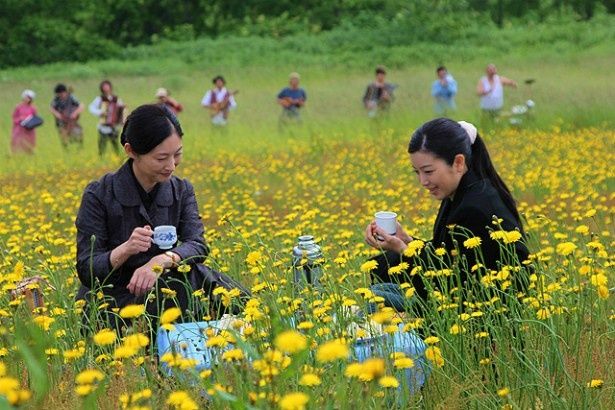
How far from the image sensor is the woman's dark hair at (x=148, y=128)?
4.19m

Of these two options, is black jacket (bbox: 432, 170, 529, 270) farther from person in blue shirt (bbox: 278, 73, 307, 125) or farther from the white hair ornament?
person in blue shirt (bbox: 278, 73, 307, 125)

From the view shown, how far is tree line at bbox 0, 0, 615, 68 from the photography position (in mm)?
38406

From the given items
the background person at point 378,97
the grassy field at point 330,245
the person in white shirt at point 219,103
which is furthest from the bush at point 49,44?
the background person at point 378,97

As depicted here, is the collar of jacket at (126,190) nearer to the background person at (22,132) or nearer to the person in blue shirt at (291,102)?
the background person at (22,132)

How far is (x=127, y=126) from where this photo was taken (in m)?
4.29

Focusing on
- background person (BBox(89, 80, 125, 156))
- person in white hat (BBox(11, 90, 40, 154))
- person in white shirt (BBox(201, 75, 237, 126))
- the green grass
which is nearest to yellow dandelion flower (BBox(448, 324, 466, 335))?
the green grass

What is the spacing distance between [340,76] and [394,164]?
606 inches

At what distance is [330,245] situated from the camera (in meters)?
5.80

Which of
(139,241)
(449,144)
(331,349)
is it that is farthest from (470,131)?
(331,349)

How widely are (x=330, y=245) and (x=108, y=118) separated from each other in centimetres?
959

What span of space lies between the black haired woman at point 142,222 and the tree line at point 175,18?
3012 cm

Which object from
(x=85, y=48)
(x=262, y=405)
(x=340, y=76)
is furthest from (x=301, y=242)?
(x=85, y=48)

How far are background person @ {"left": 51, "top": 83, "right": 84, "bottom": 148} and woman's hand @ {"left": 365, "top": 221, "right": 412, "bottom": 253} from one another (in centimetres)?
1179

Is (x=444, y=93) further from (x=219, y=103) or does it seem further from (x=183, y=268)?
(x=183, y=268)
